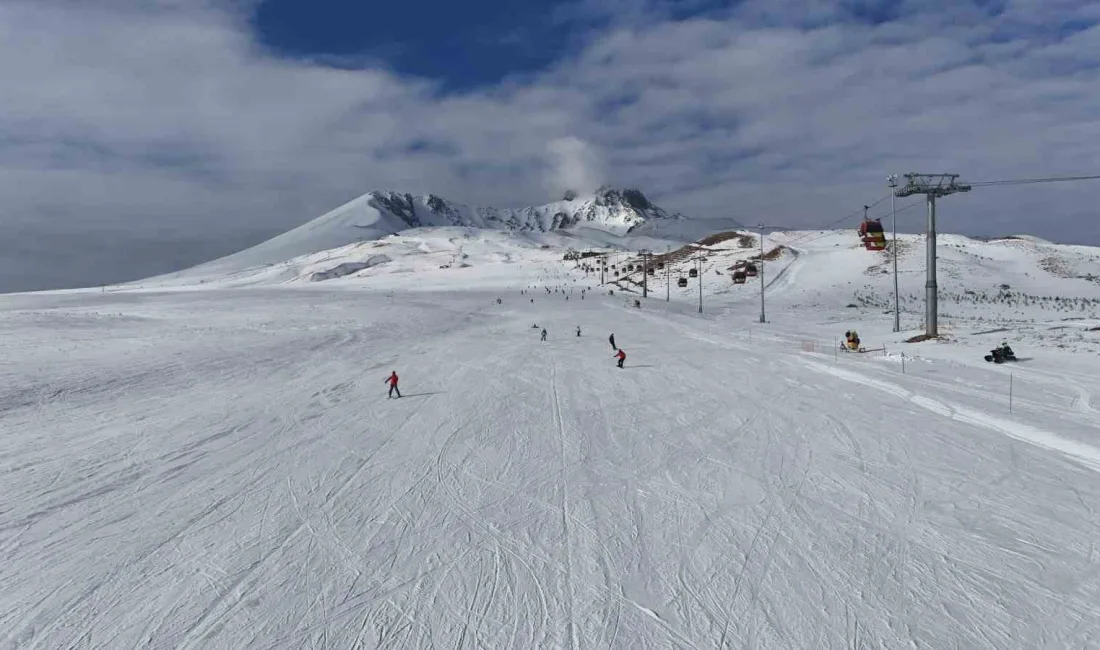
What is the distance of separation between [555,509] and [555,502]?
0.93ft

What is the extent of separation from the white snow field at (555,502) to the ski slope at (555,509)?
50mm

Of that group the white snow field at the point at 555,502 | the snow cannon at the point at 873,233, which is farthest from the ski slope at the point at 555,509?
the snow cannon at the point at 873,233

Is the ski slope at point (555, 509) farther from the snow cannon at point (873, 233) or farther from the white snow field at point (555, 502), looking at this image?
the snow cannon at point (873, 233)

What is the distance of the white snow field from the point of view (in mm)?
6371

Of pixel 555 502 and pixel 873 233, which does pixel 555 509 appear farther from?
pixel 873 233

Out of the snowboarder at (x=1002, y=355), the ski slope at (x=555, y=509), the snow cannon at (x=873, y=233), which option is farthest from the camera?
the snow cannon at (x=873, y=233)

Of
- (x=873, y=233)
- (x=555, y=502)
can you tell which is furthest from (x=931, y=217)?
(x=555, y=502)

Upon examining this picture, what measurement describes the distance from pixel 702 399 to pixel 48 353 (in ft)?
88.3

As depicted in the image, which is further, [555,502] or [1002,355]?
[1002,355]

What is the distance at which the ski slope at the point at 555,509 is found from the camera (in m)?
6.35

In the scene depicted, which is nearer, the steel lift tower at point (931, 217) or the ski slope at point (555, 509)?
the ski slope at point (555, 509)

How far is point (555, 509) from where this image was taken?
9.23m

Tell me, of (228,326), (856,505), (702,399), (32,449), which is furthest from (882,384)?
(228,326)

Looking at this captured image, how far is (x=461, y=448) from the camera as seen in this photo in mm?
12531
